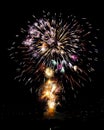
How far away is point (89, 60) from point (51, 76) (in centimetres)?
718

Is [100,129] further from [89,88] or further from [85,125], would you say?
[89,88]

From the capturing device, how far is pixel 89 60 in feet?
99.1

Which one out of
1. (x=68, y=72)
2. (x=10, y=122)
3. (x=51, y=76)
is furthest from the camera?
(x=51, y=76)

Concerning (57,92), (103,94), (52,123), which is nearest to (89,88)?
(103,94)

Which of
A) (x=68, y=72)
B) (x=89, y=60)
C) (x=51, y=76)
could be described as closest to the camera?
(x=89, y=60)

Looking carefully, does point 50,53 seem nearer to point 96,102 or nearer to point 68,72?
point 68,72

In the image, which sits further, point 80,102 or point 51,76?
point 80,102

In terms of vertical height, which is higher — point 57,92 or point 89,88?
point 89,88

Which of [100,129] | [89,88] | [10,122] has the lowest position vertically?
[100,129]

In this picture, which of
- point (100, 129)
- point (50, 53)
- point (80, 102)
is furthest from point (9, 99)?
point (100, 129)

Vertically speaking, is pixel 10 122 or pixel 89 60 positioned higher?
pixel 89 60

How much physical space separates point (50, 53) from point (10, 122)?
31.7 feet

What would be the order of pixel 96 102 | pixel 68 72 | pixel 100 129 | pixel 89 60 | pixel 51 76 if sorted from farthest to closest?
pixel 96 102, pixel 51 76, pixel 68 72, pixel 89 60, pixel 100 129

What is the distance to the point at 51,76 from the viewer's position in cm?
3606
